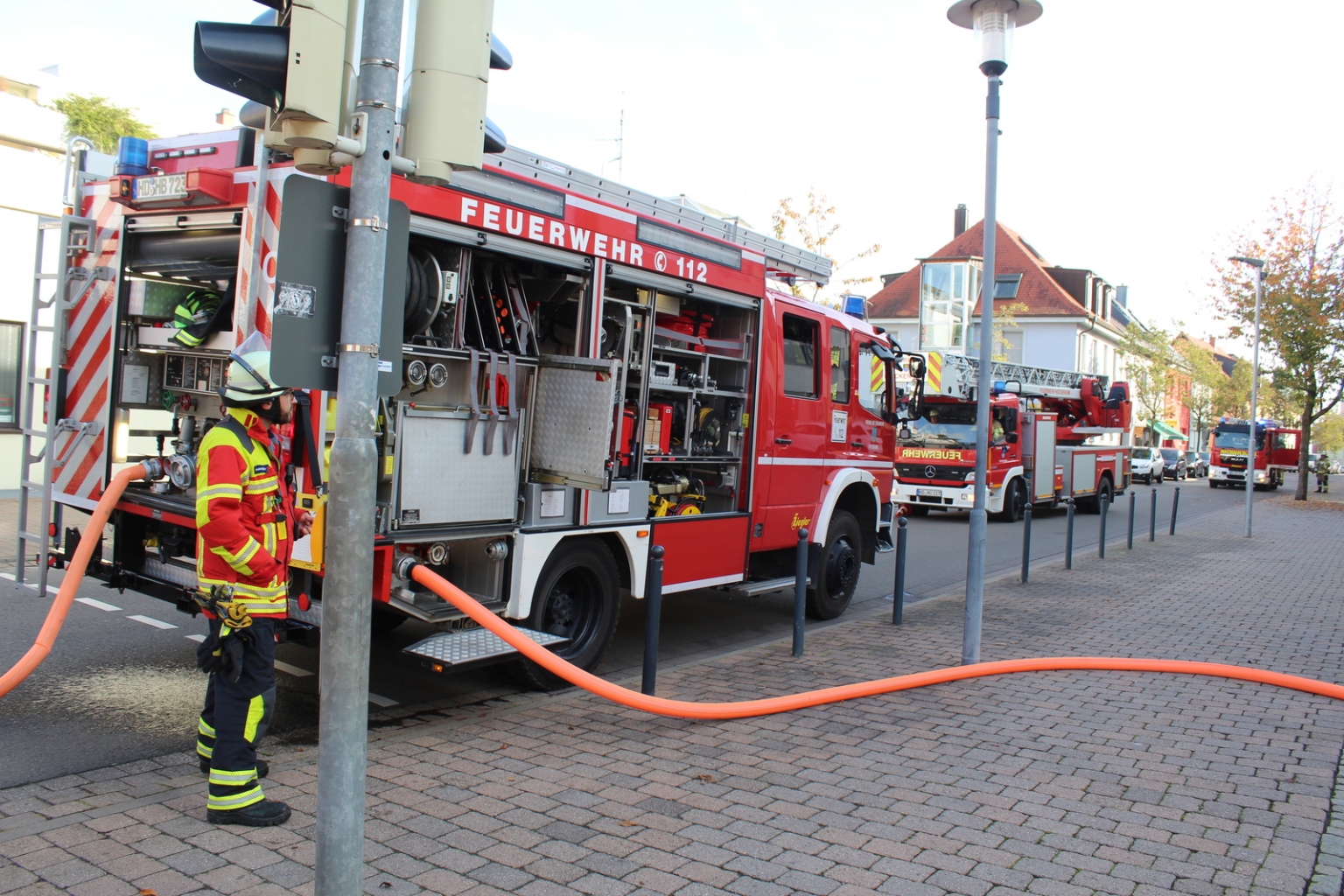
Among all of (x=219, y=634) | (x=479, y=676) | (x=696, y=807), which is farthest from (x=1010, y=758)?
(x=219, y=634)

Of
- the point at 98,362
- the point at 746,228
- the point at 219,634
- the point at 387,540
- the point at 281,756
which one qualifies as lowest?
the point at 281,756

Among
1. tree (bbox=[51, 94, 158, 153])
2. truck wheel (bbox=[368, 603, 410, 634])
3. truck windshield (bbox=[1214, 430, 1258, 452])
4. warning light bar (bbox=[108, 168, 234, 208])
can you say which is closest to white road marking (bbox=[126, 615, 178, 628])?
truck wheel (bbox=[368, 603, 410, 634])

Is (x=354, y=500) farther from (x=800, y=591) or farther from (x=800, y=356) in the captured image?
(x=800, y=356)

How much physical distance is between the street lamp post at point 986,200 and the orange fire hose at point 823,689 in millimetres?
477

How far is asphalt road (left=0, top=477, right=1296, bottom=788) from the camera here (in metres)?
4.89

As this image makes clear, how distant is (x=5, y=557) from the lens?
9.66 metres

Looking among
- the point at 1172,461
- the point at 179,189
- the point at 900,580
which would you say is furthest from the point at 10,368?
the point at 1172,461

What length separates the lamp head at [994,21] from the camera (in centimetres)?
685

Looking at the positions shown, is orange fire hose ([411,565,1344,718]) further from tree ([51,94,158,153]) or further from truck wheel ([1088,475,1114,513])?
tree ([51,94,158,153])

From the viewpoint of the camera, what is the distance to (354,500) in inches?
108

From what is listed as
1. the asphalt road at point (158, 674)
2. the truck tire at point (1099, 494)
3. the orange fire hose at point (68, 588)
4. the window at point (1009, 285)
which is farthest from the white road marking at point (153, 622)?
the window at point (1009, 285)

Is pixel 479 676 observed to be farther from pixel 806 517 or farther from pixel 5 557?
pixel 5 557

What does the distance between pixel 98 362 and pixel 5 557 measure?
16.4ft

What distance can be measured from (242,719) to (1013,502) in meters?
18.7
